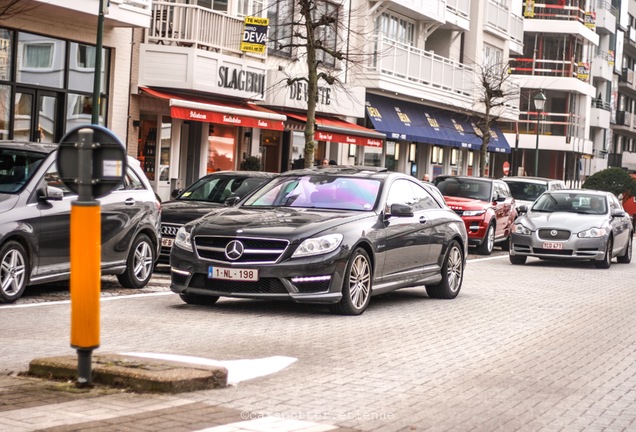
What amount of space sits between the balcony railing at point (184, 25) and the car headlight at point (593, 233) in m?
11.3

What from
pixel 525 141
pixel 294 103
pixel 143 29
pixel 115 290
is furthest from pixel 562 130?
pixel 115 290

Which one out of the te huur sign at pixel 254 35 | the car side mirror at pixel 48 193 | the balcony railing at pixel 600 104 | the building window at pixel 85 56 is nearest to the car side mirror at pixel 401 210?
the car side mirror at pixel 48 193

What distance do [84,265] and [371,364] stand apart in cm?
293

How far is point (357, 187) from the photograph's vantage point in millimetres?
14703

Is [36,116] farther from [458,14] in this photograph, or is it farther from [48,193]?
[458,14]

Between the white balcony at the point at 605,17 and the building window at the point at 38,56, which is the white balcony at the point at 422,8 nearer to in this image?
the building window at the point at 38,56

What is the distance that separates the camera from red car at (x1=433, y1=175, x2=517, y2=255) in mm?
28594

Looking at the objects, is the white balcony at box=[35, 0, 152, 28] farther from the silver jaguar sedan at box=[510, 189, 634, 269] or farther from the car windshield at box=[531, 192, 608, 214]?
the car windshield at box=[531, 192, 608, 214]

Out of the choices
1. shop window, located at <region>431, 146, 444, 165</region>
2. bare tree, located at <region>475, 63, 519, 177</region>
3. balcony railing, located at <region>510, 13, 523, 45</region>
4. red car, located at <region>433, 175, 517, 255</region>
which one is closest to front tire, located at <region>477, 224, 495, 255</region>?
red car, located at <region>433, 175, 517, 255</region>

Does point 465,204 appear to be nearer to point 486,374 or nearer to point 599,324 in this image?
point 599,324

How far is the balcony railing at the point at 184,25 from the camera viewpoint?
3138 cm

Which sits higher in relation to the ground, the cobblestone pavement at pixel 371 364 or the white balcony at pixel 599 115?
the white balcony at pixel 599 115

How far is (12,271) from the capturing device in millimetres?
13367

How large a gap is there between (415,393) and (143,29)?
24.0 meters
